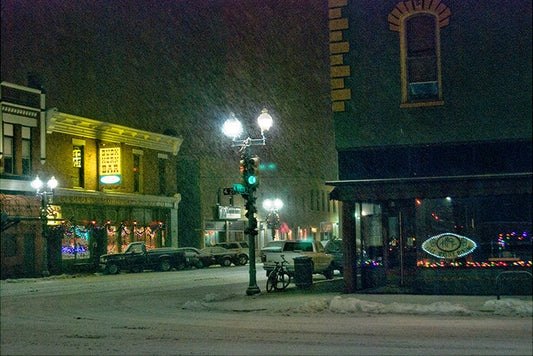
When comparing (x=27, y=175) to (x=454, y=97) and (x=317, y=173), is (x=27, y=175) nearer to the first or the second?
(x=454, y=97)

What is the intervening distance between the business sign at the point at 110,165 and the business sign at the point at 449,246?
28155 mm

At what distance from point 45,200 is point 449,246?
24.4 metres

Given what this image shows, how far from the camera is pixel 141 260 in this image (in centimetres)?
4044

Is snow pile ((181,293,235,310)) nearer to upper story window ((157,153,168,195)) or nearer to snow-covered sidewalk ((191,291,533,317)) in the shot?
snow-covered sidewalk ((191,291,533,317))

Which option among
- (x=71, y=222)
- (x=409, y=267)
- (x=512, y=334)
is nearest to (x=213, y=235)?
(x=71, y=222)

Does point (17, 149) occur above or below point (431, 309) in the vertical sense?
above

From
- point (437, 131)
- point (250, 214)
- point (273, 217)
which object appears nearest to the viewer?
point (437, 131)

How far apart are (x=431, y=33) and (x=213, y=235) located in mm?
42056

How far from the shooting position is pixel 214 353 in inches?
411

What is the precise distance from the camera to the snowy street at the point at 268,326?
425 inches

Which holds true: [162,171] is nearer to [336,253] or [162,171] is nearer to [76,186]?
[76,186]

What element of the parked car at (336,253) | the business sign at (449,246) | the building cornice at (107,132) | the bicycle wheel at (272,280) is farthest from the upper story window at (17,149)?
the business sign at (449,246)

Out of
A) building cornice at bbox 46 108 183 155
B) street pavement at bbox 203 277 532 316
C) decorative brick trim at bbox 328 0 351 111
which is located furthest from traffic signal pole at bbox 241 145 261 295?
building cornice at bbox 46 108 183 155

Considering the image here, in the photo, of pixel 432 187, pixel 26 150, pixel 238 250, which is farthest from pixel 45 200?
pixel 432 187
